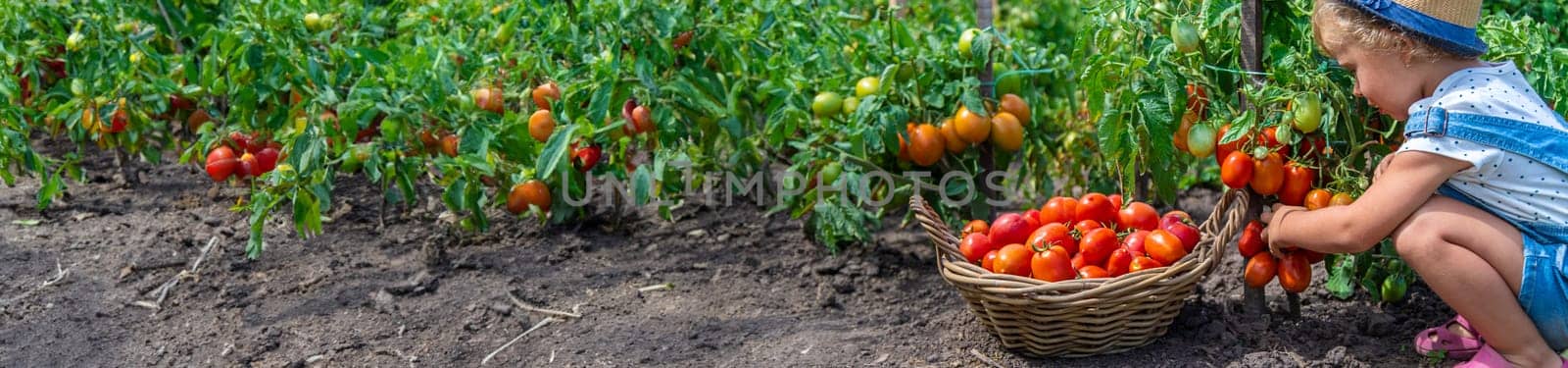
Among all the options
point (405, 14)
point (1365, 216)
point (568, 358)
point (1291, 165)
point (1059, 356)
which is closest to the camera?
point (1365, 216)

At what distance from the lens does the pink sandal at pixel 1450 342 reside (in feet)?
7.34

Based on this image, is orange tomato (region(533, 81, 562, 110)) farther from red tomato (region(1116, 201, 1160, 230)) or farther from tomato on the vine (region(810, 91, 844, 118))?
red tomato (region(1116, 201, 1160, 230))

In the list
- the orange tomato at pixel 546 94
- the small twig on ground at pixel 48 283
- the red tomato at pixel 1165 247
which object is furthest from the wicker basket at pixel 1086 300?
the small twig on ground at pixel 48 283

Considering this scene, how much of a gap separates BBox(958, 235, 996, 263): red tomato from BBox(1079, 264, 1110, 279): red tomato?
20 cm

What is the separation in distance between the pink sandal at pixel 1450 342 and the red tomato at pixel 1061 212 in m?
0.65

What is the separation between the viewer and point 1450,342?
89.7 inches

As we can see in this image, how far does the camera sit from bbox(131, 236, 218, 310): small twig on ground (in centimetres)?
285

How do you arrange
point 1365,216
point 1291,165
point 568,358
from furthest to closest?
point 568,358 → point 1291,165 → point 1365,216

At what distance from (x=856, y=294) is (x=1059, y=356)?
2.07 feet

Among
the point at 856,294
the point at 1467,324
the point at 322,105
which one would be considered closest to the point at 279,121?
the point at 322,105

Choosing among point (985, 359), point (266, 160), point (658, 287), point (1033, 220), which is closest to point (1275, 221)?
point (1033, 220)

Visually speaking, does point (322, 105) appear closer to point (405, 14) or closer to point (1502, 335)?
A: point (405, 14)

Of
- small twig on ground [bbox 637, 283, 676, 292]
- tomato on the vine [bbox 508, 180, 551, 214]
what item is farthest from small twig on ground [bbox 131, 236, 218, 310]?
small twig on ground [bbox 637, 283, 676, 292]

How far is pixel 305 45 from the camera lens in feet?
9.82
